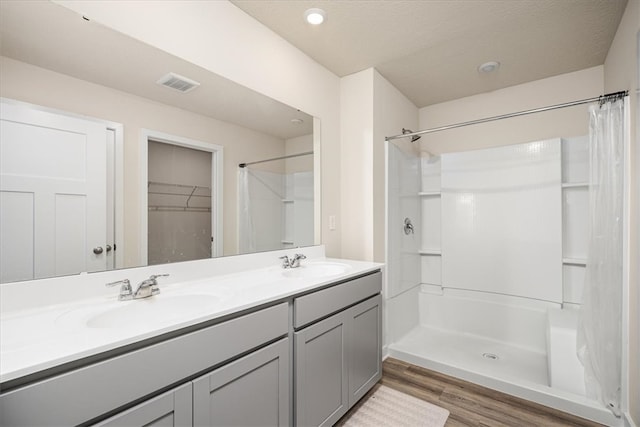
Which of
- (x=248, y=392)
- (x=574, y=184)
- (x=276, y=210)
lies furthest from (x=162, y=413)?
(x=574, y=184)

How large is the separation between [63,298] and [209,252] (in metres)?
0.65

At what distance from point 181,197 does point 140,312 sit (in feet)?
2.07

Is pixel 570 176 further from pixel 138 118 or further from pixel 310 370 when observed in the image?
pixel 138 118

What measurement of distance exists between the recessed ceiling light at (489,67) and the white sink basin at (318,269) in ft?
6.73

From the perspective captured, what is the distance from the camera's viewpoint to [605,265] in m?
1.75

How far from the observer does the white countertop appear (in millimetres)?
733

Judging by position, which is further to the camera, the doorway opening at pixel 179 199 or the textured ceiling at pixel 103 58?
the doorway opening at pixel 179 199

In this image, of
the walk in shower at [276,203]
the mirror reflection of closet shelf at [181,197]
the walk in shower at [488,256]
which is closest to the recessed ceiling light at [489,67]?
the walk in shower at [488,256]

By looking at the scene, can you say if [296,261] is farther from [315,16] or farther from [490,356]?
[490,356]

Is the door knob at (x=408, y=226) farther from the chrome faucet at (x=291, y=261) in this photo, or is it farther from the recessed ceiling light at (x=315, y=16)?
the recessed ceiling light at (x=315, y=16)

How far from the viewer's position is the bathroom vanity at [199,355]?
28.9 inches

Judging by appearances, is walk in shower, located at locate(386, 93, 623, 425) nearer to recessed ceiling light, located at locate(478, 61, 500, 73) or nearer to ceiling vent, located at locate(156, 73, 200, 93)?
recessed ceiling light, located at locate(478, 61, 500, 73)

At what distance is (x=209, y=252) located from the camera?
1.66 m

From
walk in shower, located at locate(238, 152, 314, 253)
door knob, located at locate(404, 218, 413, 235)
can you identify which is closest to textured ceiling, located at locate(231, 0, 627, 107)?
walk in shower, located at locate(238, 152, 314, 253)
